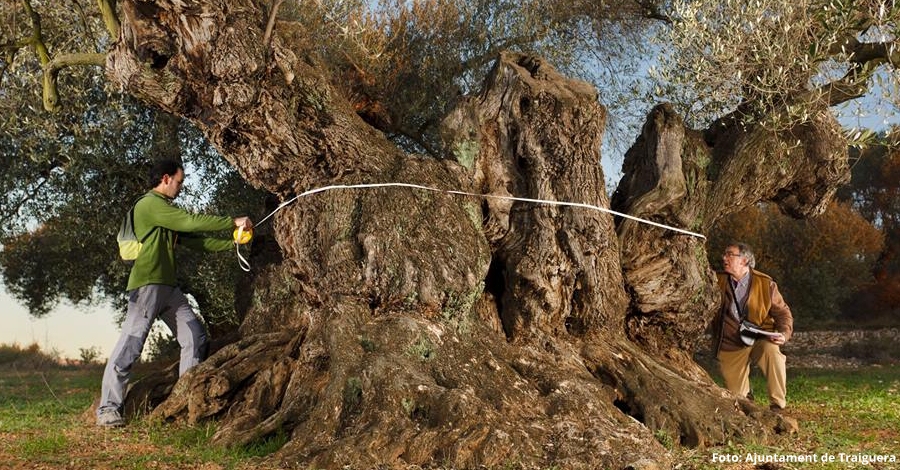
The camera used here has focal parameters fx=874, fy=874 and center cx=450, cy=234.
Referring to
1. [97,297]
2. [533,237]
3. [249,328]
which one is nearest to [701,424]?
[533,237]

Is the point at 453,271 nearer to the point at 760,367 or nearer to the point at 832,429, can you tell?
the point at 760,367

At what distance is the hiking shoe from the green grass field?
106mm

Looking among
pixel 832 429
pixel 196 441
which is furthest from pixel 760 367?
pixel 196 441

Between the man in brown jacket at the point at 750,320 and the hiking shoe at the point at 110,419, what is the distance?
643 centimetres

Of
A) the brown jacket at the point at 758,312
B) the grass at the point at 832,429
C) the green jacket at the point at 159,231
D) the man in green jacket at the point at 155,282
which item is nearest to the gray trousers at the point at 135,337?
the man in green jacket at the point at 155,282

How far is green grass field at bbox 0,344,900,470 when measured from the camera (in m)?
6.69

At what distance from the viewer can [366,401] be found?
713 cm

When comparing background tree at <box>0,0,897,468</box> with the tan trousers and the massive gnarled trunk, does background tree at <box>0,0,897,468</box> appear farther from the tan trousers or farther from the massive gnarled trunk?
the tan trousers

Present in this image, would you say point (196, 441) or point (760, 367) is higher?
point (760, 367)

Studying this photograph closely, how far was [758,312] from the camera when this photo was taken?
31.9ft

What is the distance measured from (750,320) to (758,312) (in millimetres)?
127

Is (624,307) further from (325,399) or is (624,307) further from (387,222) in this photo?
(325,399)

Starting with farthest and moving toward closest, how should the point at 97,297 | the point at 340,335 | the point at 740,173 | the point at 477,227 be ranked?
the point at 97,297, the point at 740,173, the point at 477,227, the point at 340,335

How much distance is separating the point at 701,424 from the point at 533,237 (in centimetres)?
239
